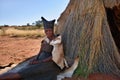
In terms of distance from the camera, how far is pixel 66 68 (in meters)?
7.14

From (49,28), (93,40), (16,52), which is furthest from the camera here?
(16,52)

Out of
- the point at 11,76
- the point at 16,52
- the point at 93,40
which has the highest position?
the point at 93,40

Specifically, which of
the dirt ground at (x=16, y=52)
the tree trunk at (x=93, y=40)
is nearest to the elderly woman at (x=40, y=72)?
the tree trunk at (x=93, y=40)

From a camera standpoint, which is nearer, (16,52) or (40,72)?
(40,72)

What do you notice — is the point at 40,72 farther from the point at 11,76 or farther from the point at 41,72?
the point at 11,76

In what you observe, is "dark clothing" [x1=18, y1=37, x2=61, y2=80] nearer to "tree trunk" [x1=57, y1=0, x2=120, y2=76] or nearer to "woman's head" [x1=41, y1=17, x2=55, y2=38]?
"tree trunk" [x1=57, y1=0, x2=120, y2=76]

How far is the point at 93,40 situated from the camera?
273 inches

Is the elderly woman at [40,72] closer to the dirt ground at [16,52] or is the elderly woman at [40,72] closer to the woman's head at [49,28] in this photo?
the woman's head at [49,28]

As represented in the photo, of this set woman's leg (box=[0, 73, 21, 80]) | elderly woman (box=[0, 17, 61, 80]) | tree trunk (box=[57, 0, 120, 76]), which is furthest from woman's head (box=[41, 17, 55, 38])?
woman's leg (box=[0, 73, 21, 80])

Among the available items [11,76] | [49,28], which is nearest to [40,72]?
[11,76]

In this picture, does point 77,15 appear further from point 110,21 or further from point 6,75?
point 6,75

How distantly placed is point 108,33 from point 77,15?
40.5 inches

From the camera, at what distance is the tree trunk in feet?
22.4

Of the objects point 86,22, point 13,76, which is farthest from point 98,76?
point 13,76
